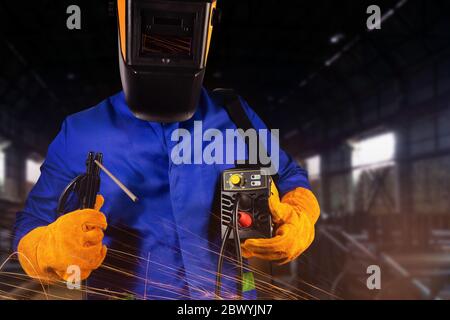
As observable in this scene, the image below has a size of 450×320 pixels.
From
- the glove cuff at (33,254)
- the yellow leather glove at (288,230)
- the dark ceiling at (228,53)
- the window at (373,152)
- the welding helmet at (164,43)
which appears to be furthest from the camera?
the window at (373,152)

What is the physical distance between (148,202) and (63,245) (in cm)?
26

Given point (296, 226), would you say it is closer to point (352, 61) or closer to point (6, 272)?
point (352, 61)

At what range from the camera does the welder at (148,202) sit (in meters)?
1.15

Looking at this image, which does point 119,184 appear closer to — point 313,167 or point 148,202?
point 148,202

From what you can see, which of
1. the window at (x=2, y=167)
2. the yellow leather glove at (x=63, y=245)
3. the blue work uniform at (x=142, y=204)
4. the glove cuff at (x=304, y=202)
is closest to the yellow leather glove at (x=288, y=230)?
the glove cuff at (x=304, y=202)

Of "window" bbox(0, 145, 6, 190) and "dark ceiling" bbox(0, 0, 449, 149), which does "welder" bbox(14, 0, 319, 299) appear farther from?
"window" bbox(0, 145, 6, 190)

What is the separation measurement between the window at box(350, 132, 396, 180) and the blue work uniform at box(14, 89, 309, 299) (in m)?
0.77

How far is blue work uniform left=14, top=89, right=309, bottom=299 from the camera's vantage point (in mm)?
1256

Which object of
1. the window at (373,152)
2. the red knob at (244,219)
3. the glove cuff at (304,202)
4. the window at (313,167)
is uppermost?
the window at (373,152)

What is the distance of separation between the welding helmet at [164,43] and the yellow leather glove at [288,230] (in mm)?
450

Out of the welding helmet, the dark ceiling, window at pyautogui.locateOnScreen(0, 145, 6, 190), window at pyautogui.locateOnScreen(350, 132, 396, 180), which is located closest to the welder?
the welding helmet

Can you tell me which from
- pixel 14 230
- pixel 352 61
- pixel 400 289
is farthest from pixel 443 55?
pixel 14 230

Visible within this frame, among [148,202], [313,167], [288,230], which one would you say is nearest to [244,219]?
[288,230]

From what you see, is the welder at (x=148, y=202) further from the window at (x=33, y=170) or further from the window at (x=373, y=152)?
the window at (x=373, y=152)
